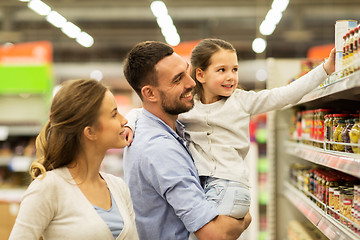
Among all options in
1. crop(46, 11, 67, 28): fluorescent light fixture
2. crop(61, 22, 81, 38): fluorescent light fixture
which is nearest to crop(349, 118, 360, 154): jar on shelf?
crop(46, 11, 67, 28): fluorescent light fixture

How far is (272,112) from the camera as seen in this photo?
421 centimetres

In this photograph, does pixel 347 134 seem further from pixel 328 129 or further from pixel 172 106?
pixel 172 106

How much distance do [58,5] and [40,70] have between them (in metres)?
4.81

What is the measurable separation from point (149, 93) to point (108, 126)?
433 millimetres

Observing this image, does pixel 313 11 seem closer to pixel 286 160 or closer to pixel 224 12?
pixel 224 12

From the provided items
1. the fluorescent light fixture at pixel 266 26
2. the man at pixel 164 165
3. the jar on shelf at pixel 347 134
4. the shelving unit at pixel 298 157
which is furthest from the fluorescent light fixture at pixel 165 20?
the jar on shelf at pixel 347 134

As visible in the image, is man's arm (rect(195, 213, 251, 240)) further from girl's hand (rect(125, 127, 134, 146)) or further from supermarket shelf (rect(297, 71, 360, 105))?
supermarket shelf (rect(297, 71, 360, 105))

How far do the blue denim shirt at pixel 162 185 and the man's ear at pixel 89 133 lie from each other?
31 cm

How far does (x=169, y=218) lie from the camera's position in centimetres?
227

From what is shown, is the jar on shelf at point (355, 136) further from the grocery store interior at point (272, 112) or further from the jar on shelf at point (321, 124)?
the jar on shelf at point (321, 124)

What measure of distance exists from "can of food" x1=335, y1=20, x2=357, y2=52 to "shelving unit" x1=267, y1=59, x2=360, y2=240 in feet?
0.73

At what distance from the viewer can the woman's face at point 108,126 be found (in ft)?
6.63

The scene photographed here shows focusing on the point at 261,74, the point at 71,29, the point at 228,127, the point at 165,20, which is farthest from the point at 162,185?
the point at 261,74

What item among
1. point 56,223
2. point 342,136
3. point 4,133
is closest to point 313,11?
point 4,133
